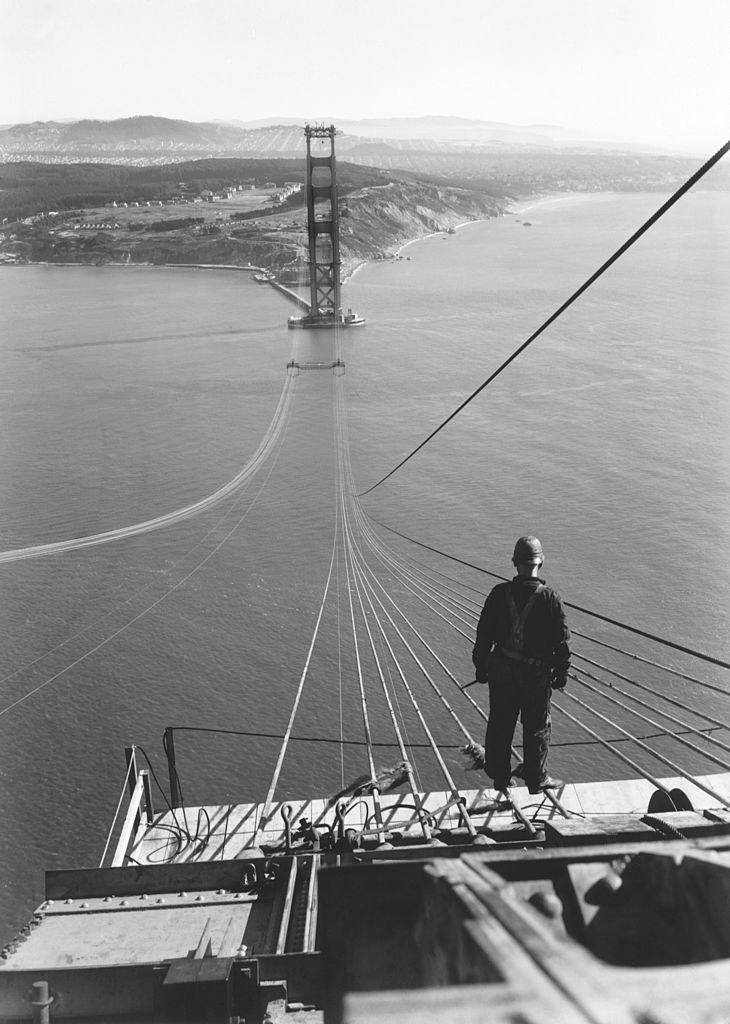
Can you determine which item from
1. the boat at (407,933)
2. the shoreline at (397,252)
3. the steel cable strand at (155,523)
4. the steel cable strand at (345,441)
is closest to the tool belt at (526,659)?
the boat at (407,933)

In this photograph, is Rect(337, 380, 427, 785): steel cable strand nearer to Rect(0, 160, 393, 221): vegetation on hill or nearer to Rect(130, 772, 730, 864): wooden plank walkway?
Rect(130, 772, 730, 864): wooden plank walkway

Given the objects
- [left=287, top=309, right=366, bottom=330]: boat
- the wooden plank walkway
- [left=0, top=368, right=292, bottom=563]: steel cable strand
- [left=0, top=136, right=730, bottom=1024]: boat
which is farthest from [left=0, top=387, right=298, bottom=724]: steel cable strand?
[left=287, top=309, right=366, bottom=330]: boat

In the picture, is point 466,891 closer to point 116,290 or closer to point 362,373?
point 362,373

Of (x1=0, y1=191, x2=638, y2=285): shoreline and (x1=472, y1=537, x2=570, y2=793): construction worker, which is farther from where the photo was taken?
(x1=0, y1=191, x2=638, y2=285): shoreline

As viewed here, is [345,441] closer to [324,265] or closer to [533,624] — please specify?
[324,265]

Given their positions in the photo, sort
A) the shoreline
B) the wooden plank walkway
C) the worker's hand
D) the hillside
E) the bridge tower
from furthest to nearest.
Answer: the hillside
the shoreline
the bridge tower
the wooden plank walkway
the worker's hand

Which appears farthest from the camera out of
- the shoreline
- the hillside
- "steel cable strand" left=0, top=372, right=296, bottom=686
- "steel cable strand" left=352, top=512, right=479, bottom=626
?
the hillside

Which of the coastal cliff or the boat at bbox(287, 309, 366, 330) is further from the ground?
the coastal cliff

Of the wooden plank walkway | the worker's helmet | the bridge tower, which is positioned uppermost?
the bridge tower
